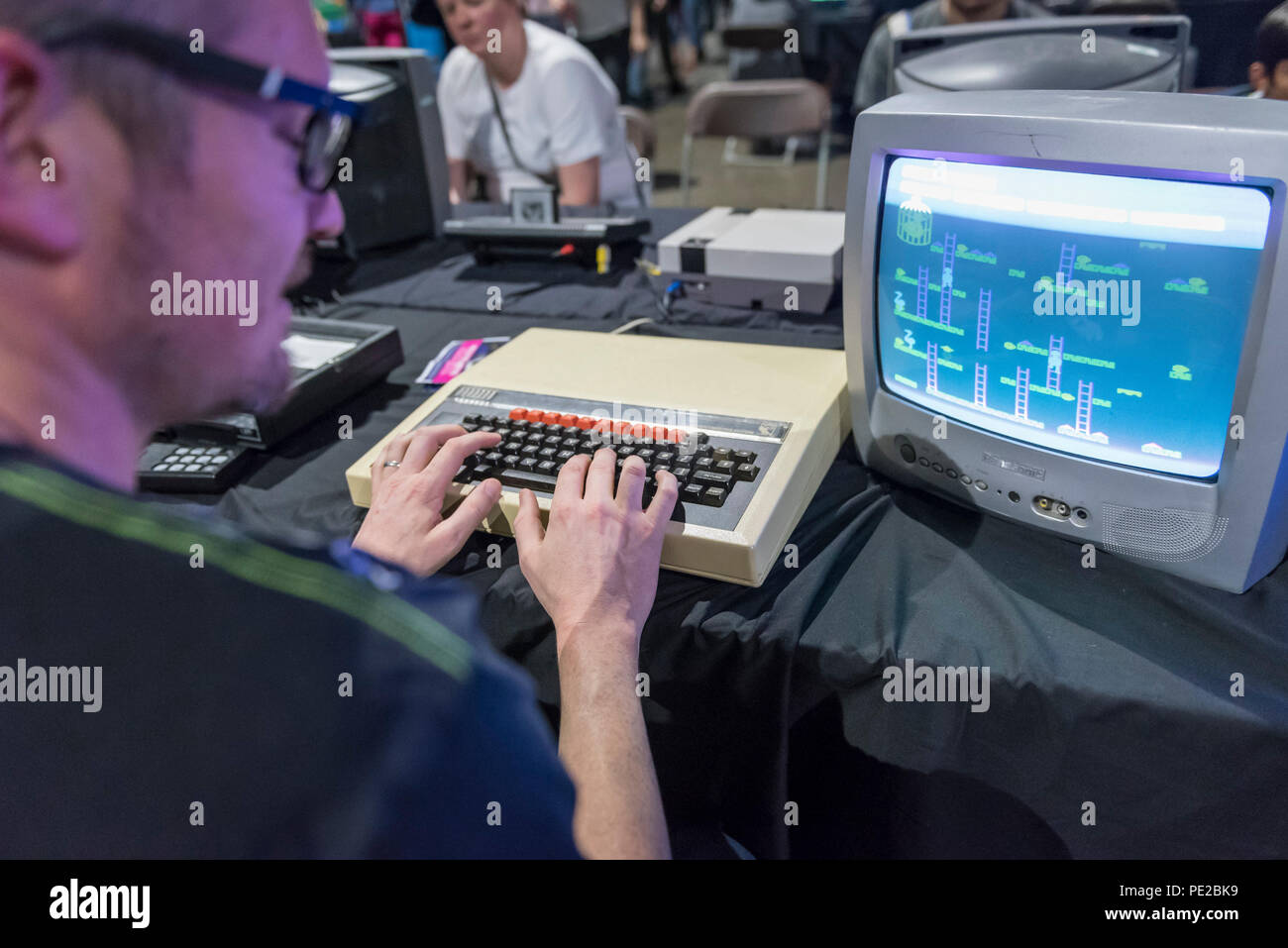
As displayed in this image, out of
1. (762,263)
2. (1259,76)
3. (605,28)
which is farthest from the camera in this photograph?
(605,28)

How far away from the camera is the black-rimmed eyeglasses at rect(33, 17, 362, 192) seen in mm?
390

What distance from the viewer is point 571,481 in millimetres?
862

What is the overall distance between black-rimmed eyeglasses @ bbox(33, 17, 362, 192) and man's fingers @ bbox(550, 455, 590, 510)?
0.37 meters

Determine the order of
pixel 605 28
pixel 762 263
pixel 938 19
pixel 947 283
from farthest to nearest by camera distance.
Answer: pixel 605 28, pixel 938 19, pixel 762 263, pixel 947 283

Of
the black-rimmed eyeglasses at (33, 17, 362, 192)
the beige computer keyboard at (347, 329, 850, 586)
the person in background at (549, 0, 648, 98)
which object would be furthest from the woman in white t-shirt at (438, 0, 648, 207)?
the person in background at (549, 0, 648, 98)

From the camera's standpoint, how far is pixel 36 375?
43 cm

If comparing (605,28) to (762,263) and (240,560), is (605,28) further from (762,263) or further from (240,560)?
(240,560)

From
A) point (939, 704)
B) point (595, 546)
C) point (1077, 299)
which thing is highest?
point (1077, 299)

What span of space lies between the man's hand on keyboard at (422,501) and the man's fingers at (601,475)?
0.10 m

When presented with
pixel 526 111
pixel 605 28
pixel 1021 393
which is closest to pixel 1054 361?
pixel 1021 393

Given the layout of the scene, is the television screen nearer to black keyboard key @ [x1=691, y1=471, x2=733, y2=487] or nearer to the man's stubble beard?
black keyboard key @ [x1=691, y1=471, x2=733, y2=487]

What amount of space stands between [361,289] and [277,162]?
4.10ft

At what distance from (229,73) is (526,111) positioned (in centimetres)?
215
